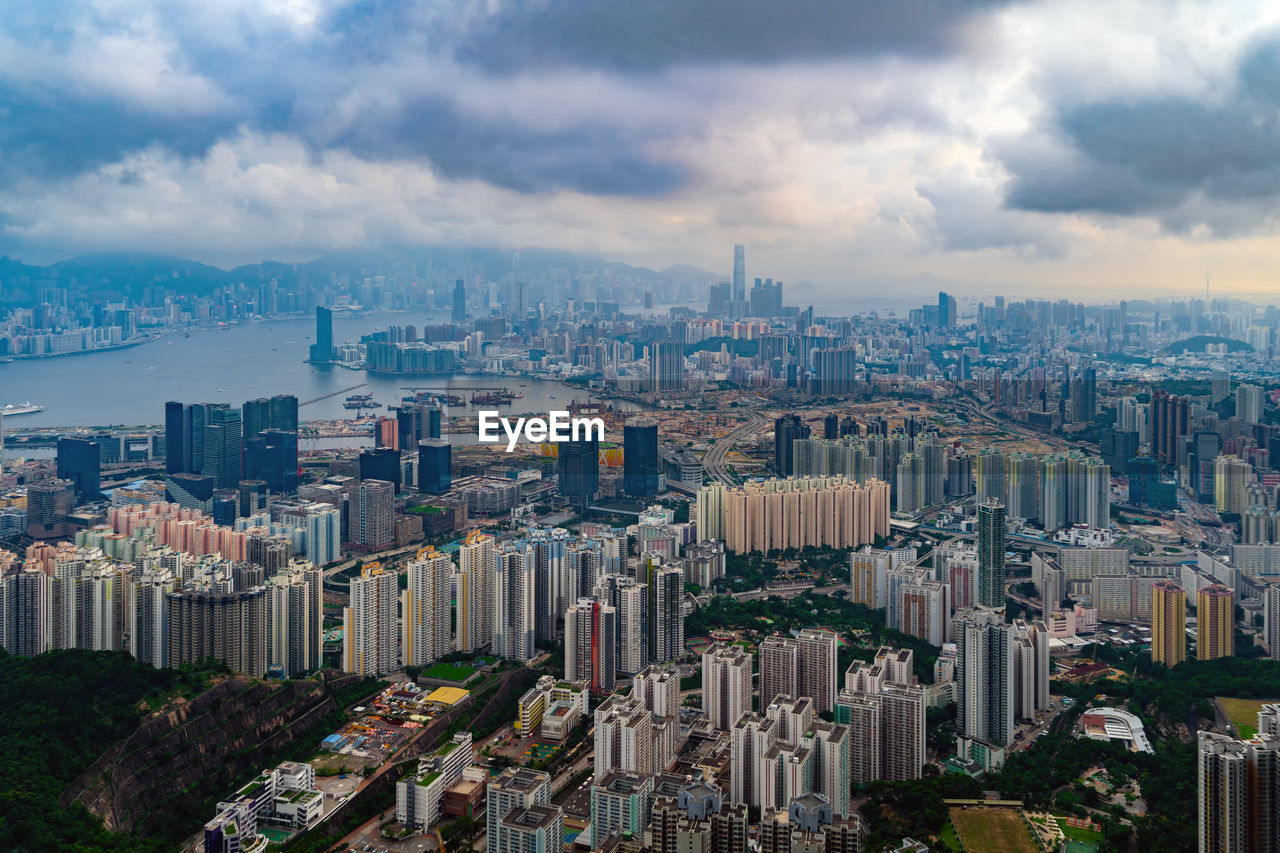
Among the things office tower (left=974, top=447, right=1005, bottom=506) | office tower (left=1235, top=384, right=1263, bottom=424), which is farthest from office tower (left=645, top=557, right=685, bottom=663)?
office tower (left=1235, top=384, right=1263, bottom=424)

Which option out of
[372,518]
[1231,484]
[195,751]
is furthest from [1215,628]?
[372,518]

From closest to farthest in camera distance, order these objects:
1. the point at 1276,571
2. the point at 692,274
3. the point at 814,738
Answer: the point at 814,738 → the point at 1276,571 → the point at 692,274

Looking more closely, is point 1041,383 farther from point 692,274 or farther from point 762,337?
point 692,274

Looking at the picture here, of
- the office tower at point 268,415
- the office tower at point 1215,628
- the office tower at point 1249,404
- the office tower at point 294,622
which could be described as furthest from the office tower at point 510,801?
the office tower at point 1249,404

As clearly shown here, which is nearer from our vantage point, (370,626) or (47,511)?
(370,626)

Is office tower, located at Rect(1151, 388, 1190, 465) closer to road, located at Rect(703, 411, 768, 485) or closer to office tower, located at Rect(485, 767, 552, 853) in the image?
road, located at Rect(703, 411, 768, 485)

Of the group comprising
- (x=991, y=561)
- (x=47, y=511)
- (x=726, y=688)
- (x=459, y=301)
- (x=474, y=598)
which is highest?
(x=459, y=301)

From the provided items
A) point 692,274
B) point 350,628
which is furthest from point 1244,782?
point 692,274

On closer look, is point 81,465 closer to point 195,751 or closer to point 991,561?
point 195,751
